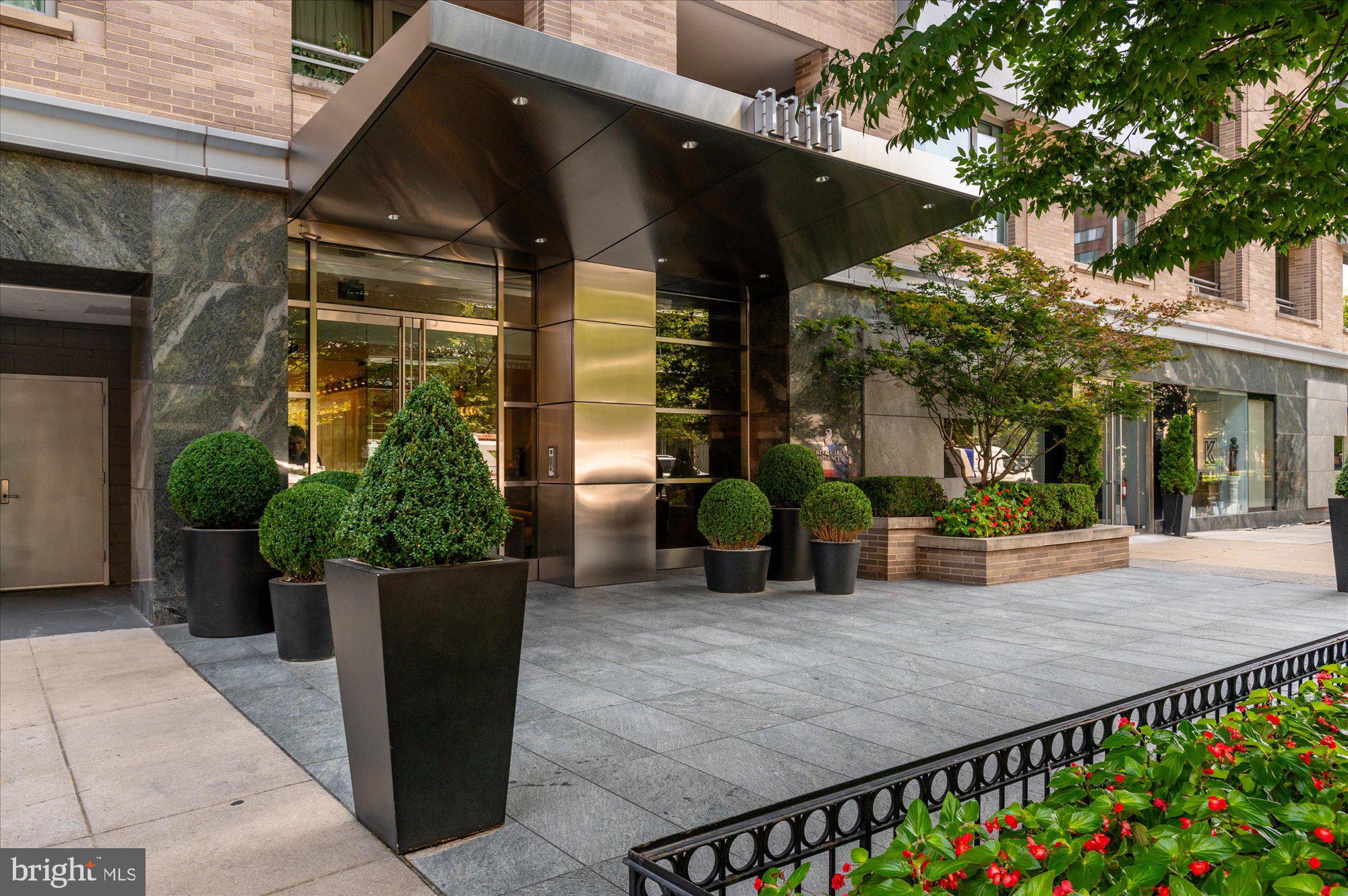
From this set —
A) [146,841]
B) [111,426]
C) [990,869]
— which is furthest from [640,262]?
[990,869]

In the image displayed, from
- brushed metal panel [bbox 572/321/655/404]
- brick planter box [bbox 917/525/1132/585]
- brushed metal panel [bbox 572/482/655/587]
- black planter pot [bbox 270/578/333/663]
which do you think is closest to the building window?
brick planter box [bbox 917/525/1132/585]

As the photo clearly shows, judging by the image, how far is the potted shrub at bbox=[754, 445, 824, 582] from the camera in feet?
36.7

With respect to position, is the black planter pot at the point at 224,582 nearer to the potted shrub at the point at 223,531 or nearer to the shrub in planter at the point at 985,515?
the potted shrub at the point at 223,531

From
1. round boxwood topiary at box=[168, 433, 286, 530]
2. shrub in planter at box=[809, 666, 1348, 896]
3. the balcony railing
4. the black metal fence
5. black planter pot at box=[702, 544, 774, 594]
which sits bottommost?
black planter pot at box=[702, 544, 774, 594]

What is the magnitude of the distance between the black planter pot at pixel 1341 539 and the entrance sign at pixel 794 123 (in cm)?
→ 786

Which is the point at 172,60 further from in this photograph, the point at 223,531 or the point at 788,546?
the point at 788,546

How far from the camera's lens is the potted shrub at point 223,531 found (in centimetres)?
755

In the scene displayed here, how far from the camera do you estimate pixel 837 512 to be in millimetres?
10086

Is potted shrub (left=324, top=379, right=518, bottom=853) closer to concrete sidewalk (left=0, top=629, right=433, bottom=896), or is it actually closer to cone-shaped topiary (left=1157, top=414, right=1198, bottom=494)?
concrete sidewalk (left=0, top=629, right=433, bottom=896)

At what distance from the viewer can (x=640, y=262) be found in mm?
11469

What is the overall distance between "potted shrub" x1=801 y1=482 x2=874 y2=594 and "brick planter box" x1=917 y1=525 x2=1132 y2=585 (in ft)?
6.23

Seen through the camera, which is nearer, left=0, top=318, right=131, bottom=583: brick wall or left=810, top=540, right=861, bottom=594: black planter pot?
left=810, top=540, right=861, bottom=594: black planter pot

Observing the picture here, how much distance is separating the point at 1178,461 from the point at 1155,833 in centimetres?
1974

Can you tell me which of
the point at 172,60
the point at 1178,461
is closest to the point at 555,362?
the point at 172,60
